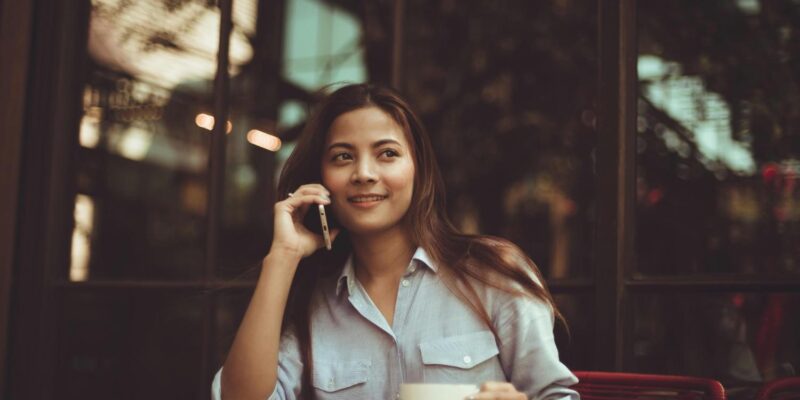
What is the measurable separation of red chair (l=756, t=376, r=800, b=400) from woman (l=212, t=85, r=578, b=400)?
388mm

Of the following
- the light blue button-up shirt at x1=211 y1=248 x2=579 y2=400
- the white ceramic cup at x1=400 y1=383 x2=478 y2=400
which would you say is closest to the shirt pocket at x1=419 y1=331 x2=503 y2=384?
the light blue button-up shirt at x1=211 y1=248 x2=579 y2=400

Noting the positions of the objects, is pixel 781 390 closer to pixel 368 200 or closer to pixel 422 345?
pixel 422 345

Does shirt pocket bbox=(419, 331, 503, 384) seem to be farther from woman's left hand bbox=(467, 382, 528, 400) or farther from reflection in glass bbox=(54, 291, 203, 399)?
reflection in glass bbox=(54, 291, 203, 399)

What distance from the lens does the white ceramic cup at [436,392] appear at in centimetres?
127

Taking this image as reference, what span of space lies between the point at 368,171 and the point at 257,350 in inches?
19.4

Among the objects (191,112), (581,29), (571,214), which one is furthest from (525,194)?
(191,112)

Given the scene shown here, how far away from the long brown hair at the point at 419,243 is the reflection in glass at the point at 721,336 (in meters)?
0.36

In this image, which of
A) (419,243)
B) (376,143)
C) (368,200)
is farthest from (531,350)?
(376,143)

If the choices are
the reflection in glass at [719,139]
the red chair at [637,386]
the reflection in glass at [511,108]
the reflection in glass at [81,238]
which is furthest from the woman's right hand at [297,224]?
the reflection in glass at [511,108]

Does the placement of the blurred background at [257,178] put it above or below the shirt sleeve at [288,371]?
above

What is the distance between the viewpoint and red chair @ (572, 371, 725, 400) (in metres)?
1.76

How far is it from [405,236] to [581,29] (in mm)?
3123

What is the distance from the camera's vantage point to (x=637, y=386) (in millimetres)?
1872

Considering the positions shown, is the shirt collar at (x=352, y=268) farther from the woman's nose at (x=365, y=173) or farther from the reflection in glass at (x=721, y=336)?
the reflection in glass at (x=721, y=336)
